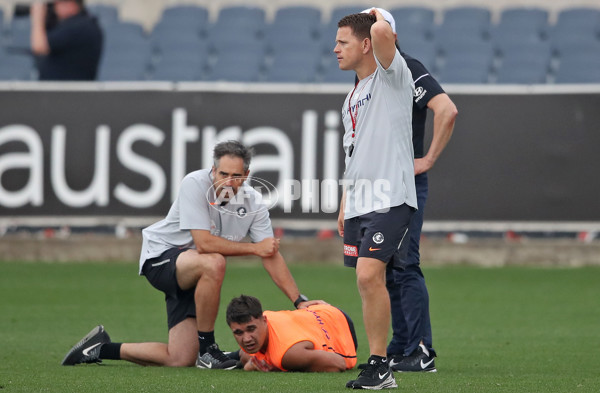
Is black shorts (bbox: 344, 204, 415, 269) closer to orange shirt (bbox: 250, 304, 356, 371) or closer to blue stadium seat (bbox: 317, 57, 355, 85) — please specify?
orange shirt (bbox: 250, 304, 356, 371)

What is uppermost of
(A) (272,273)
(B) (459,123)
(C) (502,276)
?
(B) (459,123)

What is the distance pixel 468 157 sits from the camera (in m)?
12.2

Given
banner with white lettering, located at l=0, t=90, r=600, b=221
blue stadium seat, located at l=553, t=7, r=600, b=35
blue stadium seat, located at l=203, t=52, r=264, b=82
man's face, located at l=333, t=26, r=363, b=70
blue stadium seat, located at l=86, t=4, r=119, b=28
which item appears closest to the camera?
man's face, located at l=333, t=26, r=363, b=70

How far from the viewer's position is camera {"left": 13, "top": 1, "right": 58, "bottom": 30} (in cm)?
1438

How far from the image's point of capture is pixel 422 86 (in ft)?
21.3

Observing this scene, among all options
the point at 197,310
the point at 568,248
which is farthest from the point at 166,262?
the point at 568,248

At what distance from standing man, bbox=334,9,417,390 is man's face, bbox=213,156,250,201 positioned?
1075 mm

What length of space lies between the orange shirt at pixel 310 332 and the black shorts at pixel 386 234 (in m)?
0.82

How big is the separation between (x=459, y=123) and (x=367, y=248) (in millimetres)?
6932

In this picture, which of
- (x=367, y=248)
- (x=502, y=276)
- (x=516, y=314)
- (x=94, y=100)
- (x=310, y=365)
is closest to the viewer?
(x=367, y=248)

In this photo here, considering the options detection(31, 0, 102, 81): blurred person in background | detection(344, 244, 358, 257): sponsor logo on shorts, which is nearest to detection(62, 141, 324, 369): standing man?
detection(344, 244, 358, 257): sponsor logo on shorts

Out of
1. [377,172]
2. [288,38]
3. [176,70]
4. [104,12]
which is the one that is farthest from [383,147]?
[104,12]

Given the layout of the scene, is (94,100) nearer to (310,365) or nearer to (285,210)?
(285,210)

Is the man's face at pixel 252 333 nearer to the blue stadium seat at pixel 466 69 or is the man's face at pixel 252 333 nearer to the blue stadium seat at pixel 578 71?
the blue stadium seat at pixel 466 69
